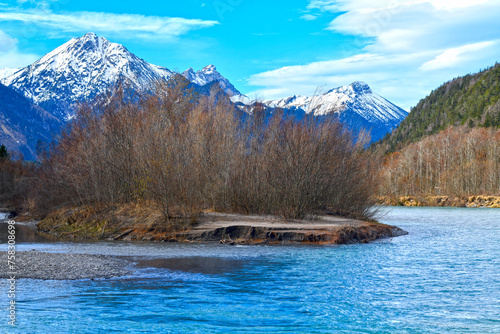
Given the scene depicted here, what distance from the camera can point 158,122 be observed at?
31.6 meters

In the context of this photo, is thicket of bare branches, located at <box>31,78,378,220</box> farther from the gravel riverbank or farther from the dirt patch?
the gravel riverbank

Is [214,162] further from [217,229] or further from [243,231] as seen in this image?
[243,231]

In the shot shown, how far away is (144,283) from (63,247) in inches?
433

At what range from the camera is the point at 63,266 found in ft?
52.7

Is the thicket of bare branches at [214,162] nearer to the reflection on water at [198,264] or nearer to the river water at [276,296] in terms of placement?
the river water at [276,296]

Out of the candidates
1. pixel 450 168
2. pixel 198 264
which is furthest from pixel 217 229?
pixel 450 168

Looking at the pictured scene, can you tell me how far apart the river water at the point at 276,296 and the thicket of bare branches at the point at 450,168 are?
8821 cm

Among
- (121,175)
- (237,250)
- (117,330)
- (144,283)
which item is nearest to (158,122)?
(121,175)

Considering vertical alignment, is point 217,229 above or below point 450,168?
below

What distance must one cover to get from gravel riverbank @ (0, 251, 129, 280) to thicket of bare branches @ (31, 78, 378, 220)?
8759 mm

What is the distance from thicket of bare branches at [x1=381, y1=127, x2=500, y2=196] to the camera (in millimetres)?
102625

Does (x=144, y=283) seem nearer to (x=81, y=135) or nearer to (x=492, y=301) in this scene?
(x=492, y=301)

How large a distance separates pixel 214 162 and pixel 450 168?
3743 inches

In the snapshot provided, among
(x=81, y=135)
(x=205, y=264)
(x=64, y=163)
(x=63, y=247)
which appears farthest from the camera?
(x=64, y=163)
